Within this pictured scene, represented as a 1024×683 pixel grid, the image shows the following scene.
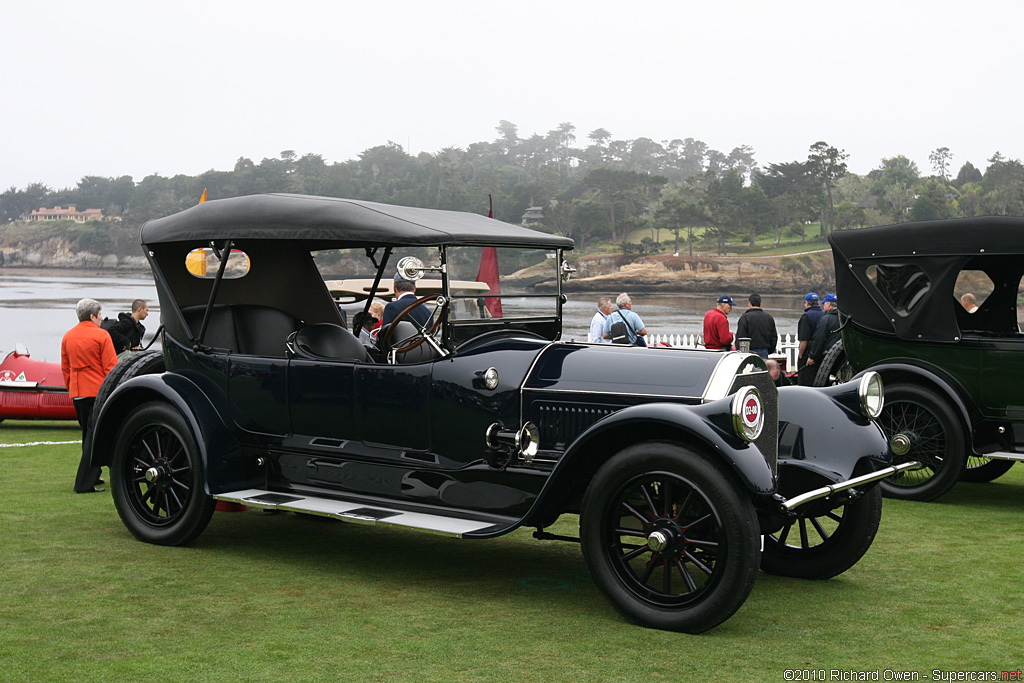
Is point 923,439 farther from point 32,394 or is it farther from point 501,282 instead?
point 32,394

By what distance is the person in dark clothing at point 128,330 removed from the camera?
11.7 metres

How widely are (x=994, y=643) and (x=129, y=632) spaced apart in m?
3.71

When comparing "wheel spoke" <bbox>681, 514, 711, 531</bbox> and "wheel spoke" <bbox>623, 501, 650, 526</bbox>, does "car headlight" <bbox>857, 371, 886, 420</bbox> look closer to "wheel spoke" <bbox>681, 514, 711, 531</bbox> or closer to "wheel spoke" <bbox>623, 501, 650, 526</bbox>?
"wheel spoke" <bbox>681, 514, 711, 531</bbox>

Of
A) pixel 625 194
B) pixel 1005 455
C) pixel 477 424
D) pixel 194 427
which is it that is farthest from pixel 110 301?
pixel 477 424

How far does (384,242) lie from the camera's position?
18.3ft

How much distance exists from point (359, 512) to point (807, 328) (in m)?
8.07

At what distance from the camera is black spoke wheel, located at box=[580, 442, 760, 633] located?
415 centimetres

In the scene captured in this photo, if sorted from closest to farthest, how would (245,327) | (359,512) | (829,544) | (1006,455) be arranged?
(359,512) → (829,544) → (245,327) → (1006,455)

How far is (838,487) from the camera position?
4551 mm

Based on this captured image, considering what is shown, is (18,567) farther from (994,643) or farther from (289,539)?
(994,643)

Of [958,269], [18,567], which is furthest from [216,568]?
[958,269]

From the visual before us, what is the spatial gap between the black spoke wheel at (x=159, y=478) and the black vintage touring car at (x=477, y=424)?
1 cm

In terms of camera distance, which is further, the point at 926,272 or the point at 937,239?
the point at 926,272

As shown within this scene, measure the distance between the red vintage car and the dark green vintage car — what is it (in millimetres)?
8932
